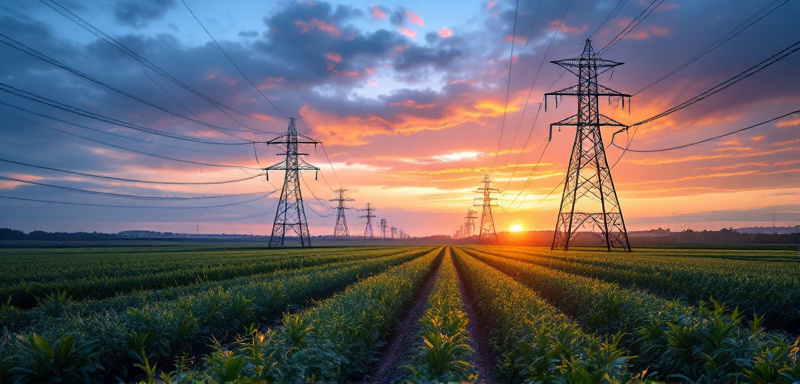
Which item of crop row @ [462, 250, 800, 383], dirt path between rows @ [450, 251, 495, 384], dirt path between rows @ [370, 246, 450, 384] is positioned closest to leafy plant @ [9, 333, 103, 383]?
dirt path between rows @ [370, 246, 450, 384]

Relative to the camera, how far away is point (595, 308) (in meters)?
14.5

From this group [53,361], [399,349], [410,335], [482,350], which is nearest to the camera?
[53,361]

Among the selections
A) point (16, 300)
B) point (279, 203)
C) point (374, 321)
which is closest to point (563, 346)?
point (374, 321)

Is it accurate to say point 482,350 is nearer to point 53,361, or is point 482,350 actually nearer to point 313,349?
point 313,349

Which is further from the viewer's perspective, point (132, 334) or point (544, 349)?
point (132, 334)

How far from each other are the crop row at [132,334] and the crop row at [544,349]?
236 inches

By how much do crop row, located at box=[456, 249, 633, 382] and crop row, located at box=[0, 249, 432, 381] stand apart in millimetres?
6004

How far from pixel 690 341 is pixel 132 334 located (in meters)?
12.7

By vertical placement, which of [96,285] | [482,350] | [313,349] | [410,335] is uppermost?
[313,349]

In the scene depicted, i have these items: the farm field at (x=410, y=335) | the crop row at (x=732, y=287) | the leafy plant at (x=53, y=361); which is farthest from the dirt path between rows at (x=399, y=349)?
the crop row at (x=732, y=287)

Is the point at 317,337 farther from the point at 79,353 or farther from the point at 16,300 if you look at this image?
the point at 16,300

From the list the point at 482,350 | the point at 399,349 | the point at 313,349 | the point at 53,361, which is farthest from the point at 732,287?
the point at 53,361

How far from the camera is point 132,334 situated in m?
10.2

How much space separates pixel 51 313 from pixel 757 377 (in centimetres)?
2059
